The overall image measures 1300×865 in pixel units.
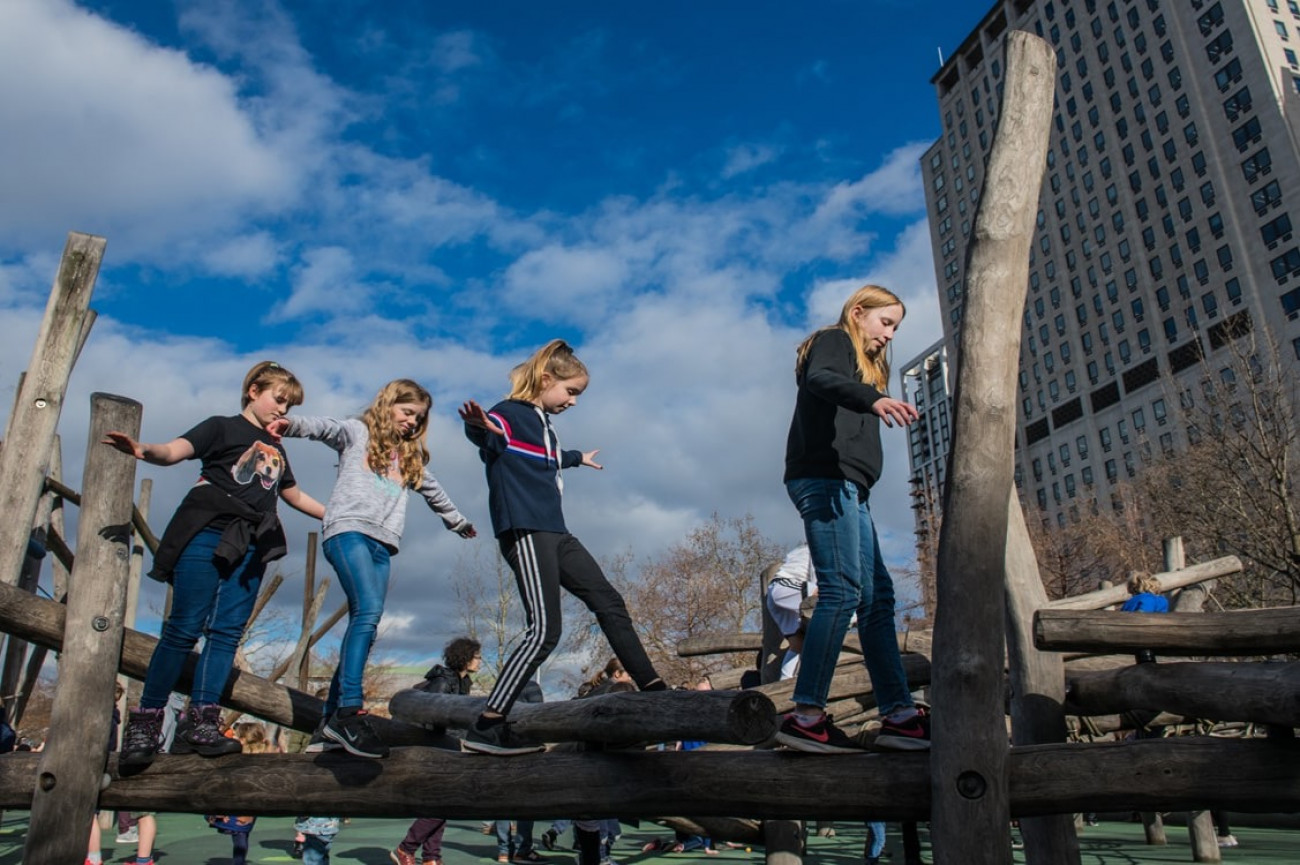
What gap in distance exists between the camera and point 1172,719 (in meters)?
7.78

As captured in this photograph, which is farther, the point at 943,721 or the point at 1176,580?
the point at 1176,580

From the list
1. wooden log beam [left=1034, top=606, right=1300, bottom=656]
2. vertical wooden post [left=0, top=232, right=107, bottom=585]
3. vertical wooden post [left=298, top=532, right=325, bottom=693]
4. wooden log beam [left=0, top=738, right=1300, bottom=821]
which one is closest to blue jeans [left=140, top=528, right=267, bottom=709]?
wooden log beam [left=0, top=738, right=1300, bottom=821]

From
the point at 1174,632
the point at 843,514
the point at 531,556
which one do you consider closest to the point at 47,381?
the point at 531,556

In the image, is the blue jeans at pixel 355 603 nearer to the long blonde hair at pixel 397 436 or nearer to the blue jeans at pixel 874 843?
the long blonde hair at pixel 397 436

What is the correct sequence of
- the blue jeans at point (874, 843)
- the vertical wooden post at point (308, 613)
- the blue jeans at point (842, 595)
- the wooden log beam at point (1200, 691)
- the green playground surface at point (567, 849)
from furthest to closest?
1. the vertical wooden post at point (308, 613)
2. the green playground surface at point (567, 849)
3. the blue jeans at point (874, 843)
4. the blue jeans at point (842, 595)
5. the wooden log beam at point (1200, 691)

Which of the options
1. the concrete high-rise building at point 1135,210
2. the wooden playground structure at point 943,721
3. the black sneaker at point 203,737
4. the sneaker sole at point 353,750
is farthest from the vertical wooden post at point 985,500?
the concrete high-rise building at point 1135,210

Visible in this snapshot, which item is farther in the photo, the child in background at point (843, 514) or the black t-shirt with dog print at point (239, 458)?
the black t-shirt with dog print at point (239, 458)

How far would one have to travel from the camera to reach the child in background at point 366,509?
4.27 m

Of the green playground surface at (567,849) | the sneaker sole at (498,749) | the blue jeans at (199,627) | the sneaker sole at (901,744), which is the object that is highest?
the blue jeans at (199,627)

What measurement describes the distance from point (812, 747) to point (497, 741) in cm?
135

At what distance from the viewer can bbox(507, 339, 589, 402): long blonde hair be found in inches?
182

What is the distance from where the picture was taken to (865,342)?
4402 mm

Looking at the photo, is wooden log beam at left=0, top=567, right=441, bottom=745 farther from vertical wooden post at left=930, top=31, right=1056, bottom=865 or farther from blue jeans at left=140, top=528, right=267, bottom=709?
vertical wooden post at left=930, top=31, right=1056, bottom=865

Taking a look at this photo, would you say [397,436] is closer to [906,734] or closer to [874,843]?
[906,734]
